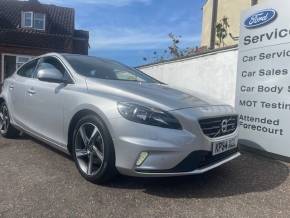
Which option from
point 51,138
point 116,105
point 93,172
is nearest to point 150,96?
point 116,105

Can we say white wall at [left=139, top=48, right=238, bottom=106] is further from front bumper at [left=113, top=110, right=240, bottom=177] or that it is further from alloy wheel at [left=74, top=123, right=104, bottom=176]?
alloy wheel at [left=74, top=123, right=104, bottom=176]

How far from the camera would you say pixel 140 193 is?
388cm

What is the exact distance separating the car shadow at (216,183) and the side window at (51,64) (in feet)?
5.64

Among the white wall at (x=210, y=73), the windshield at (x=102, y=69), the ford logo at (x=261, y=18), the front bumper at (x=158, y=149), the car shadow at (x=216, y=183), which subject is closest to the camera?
the front bumper at (x=158, y=149)

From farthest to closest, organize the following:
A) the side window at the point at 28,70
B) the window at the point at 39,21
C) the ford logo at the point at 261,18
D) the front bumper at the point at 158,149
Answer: the window at the point at 39,21, the side window at the point at 28,70, the ford logo at the point at 261,18, the front bumper at the point at 158,149

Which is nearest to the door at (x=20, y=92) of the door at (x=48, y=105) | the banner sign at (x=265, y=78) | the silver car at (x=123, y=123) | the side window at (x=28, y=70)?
the side window at (x=28, y=70)

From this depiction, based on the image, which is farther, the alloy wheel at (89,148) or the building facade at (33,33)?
the building facade at (33,33)

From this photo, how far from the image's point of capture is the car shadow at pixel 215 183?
394cm

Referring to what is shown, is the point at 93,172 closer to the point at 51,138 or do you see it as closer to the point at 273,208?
the point at 51,138

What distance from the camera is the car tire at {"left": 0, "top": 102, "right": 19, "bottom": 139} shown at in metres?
6.34

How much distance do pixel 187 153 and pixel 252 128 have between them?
251 cm

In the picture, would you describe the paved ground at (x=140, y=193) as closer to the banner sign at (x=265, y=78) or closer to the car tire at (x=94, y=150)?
the car tire at (x=94, y=150)

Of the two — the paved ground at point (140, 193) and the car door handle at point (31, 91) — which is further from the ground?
the car door handle at point (31, 91)

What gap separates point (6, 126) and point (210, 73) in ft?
13.6
